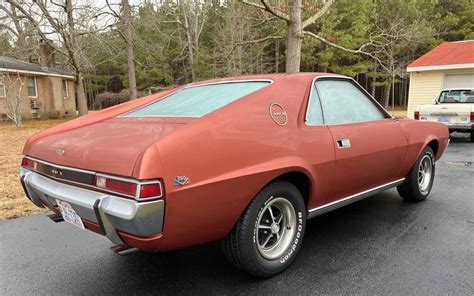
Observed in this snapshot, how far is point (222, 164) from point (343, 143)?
134cm

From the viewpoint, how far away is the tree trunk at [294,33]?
1112 centimetres

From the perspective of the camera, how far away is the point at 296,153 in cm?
287

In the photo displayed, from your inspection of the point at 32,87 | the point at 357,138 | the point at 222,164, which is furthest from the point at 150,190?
the point at 32,87

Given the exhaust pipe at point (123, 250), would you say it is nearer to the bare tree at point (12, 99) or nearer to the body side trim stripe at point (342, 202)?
the body side trim stripe at point (342, 202)

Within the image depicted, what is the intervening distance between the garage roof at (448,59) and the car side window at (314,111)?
16333mm

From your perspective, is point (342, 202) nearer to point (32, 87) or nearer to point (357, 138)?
point (357, 138)

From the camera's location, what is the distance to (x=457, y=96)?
1135 cm

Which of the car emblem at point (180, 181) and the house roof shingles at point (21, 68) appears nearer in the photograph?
the car emblem at point (180, 181)

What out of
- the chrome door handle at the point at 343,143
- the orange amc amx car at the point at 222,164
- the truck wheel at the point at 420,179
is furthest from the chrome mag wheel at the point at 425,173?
the chrome door handle at the point at 343,143

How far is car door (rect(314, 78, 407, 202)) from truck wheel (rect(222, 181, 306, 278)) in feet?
1.65

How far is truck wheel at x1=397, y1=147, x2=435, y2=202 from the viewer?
14.8ft

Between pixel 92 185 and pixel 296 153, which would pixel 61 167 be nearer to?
pixel 92 185

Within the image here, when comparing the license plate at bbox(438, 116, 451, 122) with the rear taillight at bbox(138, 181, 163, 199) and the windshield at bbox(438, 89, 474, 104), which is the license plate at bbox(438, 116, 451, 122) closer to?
the windshield at bbox(438, 89, 474, 104)

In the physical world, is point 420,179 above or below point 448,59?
below
